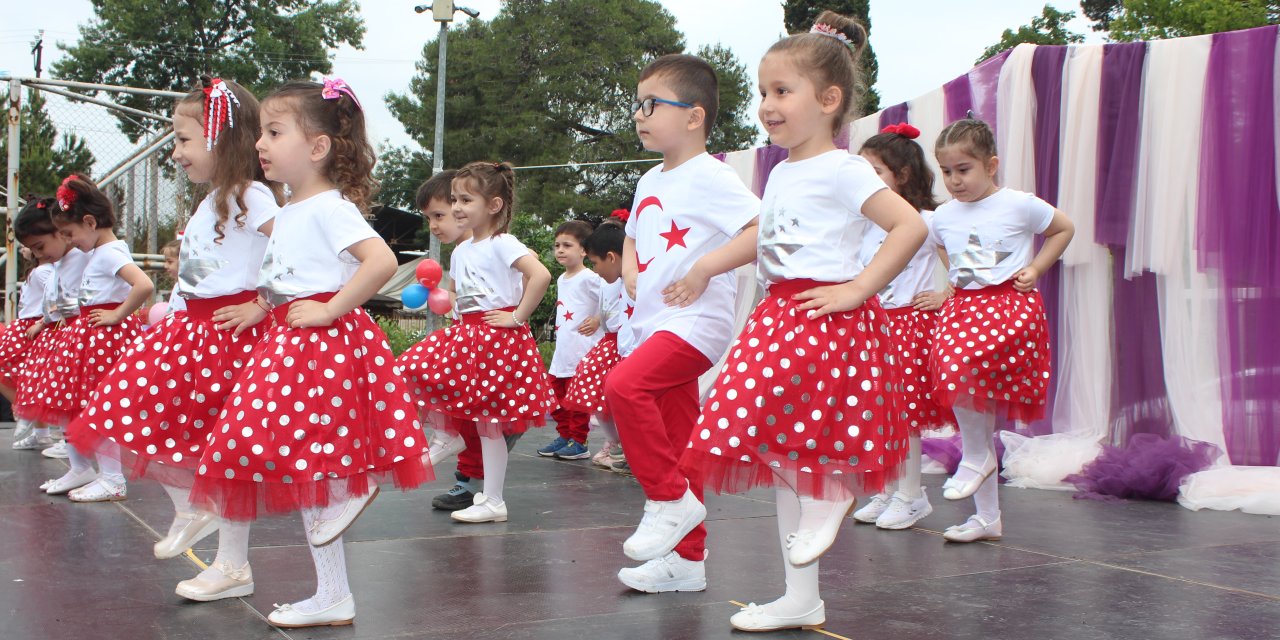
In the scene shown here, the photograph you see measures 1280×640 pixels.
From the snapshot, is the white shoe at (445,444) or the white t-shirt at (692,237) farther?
the white shoe at (445,444)

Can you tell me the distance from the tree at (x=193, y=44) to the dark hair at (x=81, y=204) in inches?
1090

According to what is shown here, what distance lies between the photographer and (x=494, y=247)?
4.73 m

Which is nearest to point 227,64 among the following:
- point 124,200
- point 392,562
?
point 124,200

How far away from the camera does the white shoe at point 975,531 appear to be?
156 inches

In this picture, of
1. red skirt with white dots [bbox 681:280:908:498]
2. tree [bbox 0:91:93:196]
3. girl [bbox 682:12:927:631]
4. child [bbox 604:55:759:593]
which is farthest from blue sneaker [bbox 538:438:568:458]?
tree [bbox 0:91:93:196]

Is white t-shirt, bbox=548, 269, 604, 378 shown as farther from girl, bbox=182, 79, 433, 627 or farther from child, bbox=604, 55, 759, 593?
girl, bbox=182, 79, 433, 627

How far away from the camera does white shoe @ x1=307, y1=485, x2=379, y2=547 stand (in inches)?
106

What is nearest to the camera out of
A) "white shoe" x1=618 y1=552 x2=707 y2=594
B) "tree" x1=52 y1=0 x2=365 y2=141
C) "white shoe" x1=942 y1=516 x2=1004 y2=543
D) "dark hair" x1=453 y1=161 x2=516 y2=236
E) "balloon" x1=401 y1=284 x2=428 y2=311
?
"white shoe" x1=618 y1=552 x2=707 y2=594

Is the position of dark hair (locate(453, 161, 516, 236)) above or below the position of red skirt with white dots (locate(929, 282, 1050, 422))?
above

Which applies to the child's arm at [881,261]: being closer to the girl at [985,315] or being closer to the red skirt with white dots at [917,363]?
the girl at [985,315]

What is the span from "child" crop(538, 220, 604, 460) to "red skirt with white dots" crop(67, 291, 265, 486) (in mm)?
3912

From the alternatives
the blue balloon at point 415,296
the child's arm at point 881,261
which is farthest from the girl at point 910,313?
the blue balloon at point 415,296

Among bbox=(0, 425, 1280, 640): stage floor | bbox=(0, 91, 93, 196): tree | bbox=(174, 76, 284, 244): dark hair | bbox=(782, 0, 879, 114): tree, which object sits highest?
bbox=(782, 0, 879, 114): tree

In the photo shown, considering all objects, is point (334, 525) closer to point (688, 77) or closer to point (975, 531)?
point (688, 77)
